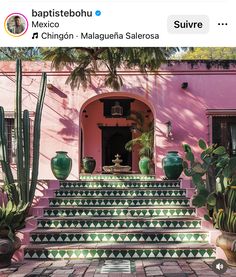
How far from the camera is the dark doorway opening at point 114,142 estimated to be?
576 inches

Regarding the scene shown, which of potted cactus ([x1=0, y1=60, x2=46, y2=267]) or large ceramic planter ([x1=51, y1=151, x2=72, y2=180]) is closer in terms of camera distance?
potted cactus ([x1=0, y1=60, x2=46, y2=267])

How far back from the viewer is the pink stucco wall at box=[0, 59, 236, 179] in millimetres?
11039

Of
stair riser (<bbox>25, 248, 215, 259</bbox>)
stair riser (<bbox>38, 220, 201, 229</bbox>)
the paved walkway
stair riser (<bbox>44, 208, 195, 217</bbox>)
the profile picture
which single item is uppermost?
the profile picture

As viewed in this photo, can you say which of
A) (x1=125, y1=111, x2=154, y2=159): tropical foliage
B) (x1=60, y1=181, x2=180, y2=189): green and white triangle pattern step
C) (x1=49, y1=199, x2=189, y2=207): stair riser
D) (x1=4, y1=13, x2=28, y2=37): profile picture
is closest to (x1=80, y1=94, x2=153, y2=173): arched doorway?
(x1=125, y1=111, x2=154, y2=159): tropical foliage

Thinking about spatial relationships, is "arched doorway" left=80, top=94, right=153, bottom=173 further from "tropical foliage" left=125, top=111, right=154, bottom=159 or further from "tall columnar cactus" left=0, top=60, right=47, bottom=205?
"tall columnar cactus" left=0, top=60, right=47, bottom=205

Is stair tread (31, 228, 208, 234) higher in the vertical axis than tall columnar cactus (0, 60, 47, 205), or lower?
lower

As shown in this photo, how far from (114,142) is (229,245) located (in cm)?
1015

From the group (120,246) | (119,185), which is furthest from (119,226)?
(119,185)

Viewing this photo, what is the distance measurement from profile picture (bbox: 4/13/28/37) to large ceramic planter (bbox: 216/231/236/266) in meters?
3.79

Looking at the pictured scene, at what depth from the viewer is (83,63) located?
25.0 feet

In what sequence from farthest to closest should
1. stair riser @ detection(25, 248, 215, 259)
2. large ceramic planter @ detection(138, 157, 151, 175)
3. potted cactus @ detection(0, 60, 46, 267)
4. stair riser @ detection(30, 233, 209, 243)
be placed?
large ceramic planter @ detection(138, 157, 151, 175) → stair riser @ detection(30, 233, 209, 243) → stair riser @ detection(25, 248, 215, 259) → potted cactus @ detection(0, 60, 46, 267)

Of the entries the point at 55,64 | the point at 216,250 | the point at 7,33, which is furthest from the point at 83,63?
the point at 216,250

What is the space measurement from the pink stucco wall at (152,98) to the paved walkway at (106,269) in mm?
5560

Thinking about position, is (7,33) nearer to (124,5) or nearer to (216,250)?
(124,5)
